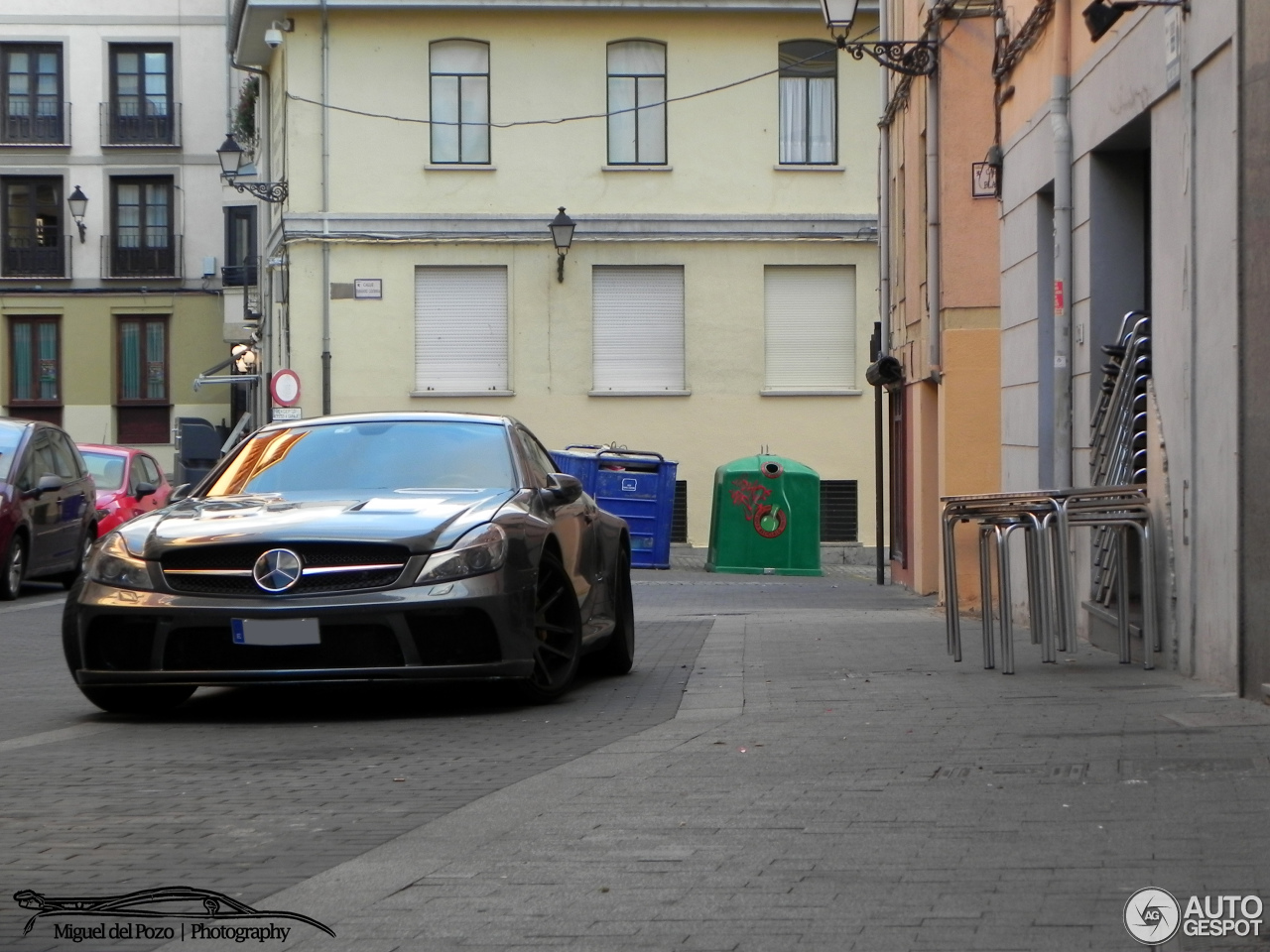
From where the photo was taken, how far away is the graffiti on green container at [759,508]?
24.7m

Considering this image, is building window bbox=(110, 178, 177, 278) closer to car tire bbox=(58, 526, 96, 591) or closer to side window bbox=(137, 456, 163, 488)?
side window bbox=(137, 456, 163, 488)

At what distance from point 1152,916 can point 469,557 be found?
4425 millimetres

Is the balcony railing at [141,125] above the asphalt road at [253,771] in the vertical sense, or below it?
above

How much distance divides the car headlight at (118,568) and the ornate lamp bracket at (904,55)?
1053 cm

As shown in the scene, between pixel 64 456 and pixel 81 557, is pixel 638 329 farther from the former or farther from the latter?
pixel 81 557

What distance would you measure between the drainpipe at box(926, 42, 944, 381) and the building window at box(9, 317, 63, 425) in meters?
36.1

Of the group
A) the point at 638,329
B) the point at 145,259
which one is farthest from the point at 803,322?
the point at 145,259

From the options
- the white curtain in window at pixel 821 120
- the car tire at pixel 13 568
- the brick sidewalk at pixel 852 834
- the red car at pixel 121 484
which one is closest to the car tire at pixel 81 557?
the car tire at pixel 13 568

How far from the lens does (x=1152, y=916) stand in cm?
420

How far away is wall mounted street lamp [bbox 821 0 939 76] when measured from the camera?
17000mm

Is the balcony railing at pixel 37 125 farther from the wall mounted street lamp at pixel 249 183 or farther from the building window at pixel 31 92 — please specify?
the wall mounted street lamp at pixel 249 183

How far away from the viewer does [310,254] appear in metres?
30.4

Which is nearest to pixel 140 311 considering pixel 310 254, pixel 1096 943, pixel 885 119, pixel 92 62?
pixel 92 62

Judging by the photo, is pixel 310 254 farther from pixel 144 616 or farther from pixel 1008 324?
pixel 144 616
